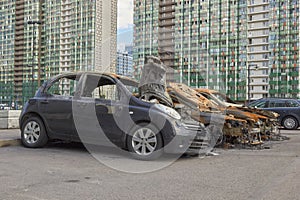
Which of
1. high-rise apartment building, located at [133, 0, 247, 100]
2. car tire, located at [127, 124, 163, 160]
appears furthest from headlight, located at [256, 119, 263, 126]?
high-rise apartment building, located at [133, 0, 247, 100]

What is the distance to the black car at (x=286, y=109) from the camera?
15836 mm

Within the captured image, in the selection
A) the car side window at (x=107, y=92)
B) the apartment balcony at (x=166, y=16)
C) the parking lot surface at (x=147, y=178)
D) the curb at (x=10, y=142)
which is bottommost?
the parking lot surface at (x=147, y=178)

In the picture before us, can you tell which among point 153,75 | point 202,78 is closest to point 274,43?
point 202,78

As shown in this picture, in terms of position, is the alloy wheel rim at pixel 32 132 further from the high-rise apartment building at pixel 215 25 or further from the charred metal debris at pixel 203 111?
the high-rise apartment building at pixel 215 25

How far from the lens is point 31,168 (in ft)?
18.1

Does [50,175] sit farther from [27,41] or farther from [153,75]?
[27,41]

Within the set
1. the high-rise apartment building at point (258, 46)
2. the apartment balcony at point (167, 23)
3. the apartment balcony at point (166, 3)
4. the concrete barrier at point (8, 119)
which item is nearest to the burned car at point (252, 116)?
the concrete barrier at point (8, 119)

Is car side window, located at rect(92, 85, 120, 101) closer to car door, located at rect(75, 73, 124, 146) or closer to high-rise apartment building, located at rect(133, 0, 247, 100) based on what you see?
car door, located at rect(75, 73, 124, 146)

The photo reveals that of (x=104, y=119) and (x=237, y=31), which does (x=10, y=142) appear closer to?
(x=104, y=119)

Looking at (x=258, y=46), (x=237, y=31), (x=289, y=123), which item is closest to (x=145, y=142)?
(x=289, y=123)

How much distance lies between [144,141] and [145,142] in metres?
0.03

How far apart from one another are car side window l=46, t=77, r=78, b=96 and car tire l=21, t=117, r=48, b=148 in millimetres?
696

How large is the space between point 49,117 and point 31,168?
1963 millimetres

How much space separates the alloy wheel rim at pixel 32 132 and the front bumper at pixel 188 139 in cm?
298
